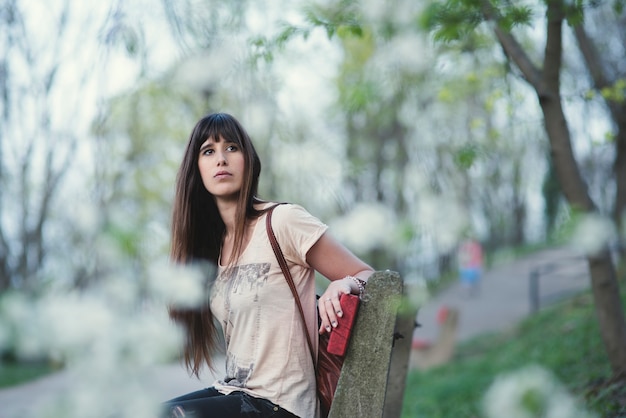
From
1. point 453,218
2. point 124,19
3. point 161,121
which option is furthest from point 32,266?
point 453,218

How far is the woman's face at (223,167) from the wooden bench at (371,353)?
74cm

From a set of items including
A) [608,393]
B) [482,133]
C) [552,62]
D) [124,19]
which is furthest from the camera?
[482,133]

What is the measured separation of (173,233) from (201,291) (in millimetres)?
293

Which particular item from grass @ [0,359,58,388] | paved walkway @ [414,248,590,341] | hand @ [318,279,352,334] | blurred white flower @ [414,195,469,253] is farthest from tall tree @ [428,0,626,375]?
paved walkway @ [414,248,590,341]

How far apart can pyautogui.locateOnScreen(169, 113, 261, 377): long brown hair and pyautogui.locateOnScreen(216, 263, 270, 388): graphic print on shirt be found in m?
0.14

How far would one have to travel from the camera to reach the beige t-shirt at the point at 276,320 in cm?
250

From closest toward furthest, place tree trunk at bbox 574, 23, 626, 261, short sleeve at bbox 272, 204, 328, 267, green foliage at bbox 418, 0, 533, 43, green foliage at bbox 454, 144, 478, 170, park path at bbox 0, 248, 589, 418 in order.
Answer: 1. short sleeve at bbox 272, 204, 328, 267
2. green foliage at bbox 418, 0, 533, 43
3. green foliage at bbox 454, 144, 478, 170
4. tree trunk at bbox 574, 23, 626, 261
5. park path at bbox 0, 248, 589, 418

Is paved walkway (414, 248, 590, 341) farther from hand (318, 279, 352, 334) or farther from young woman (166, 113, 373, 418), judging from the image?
hand (318, 279, 352, 334)

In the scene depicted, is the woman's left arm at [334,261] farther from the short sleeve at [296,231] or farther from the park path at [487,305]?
the park path at [487,305]

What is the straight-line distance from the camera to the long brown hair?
2.78m

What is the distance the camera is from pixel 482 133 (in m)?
10.8

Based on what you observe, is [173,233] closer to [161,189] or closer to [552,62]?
[552,62]

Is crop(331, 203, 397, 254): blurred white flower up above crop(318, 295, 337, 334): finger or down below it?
above

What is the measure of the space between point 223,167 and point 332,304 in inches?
28.7
